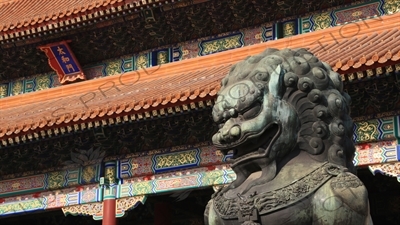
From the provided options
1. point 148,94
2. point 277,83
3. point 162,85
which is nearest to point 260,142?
point 277,83

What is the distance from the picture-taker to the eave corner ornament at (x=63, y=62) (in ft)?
46.2

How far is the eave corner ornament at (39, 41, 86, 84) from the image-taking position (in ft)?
46.2

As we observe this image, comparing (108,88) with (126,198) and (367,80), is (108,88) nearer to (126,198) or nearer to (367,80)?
(126,198)

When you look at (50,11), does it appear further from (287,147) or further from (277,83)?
(287,147)

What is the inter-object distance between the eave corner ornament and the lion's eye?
1081cm

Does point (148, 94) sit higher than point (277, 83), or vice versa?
point (148, 94)

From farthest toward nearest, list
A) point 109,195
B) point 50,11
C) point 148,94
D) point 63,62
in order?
point 63,62, point 50,11, point 109,195, point 148,94

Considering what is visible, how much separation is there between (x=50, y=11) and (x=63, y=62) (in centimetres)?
90

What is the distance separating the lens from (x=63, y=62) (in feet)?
46.5

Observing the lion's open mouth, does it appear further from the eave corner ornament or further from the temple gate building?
the eave corner ornament

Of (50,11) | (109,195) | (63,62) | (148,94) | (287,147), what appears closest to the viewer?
(287,147)

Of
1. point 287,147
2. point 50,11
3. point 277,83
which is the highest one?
point 50,11

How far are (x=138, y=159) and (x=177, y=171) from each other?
67 cm

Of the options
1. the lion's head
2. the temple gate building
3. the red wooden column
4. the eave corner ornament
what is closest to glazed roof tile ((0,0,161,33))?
the temple gate building
